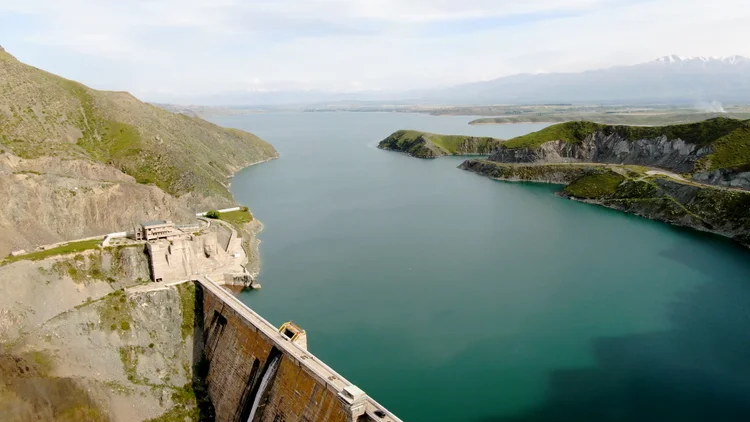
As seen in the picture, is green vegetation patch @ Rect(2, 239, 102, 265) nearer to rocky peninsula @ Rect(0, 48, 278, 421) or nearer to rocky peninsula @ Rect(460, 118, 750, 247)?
rocky peninsula @ Rect(0, 48, 278, 421)

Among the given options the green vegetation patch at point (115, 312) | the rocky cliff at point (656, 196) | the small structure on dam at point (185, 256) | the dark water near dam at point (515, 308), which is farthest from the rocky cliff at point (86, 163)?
the rocky cliff at point (656, 196)

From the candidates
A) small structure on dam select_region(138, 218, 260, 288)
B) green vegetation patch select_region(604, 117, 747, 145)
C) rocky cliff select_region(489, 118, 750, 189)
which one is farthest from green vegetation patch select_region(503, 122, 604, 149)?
small structure on dam select_region(138, 218, 260, 288)

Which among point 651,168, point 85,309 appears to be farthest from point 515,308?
point 651,168

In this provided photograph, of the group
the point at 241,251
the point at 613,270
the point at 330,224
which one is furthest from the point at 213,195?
the point at 613,270

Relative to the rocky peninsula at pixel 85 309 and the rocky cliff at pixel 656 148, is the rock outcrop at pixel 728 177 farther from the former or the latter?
the rocky peninsula at pixel 85 309


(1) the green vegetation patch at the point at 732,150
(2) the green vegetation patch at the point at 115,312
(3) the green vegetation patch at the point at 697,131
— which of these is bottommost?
(2) the green vegetation patch at the point at 115,312

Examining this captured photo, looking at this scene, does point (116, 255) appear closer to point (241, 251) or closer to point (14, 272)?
point (14, 272)
